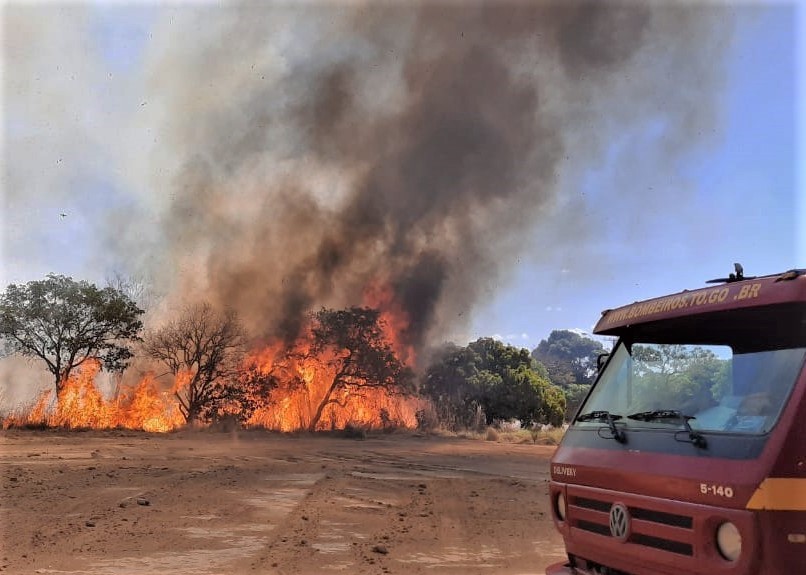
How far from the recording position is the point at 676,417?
10.2ft

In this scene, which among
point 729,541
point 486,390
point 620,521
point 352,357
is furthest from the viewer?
point 486,390

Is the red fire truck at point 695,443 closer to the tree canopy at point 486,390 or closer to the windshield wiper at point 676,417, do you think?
the windshield wiper at point 676,417

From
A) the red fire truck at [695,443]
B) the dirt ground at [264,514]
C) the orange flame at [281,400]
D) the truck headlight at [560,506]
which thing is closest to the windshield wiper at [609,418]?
the red fire truck at [695,443]

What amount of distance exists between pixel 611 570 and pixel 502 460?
43.1ft

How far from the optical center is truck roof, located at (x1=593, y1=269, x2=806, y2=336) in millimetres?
2719

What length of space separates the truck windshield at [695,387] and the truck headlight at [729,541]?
43 centimetres

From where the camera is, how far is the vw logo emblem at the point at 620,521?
2.98 m

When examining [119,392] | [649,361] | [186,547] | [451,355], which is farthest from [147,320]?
[649,361]

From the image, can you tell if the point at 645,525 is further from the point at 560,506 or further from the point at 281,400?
the point at 281,400

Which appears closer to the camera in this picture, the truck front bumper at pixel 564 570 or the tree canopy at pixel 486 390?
the truck front bumper at pixel 564 570

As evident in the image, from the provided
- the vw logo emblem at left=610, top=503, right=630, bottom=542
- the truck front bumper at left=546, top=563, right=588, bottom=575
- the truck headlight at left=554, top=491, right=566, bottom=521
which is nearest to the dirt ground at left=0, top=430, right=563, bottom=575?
the truck front bumper at left=546, top=563, right=588, bottom=575

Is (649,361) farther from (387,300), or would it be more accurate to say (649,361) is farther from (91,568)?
(387,300)

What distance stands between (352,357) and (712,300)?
22965 millimetres

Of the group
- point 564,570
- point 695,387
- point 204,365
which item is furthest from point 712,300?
point 204,365
